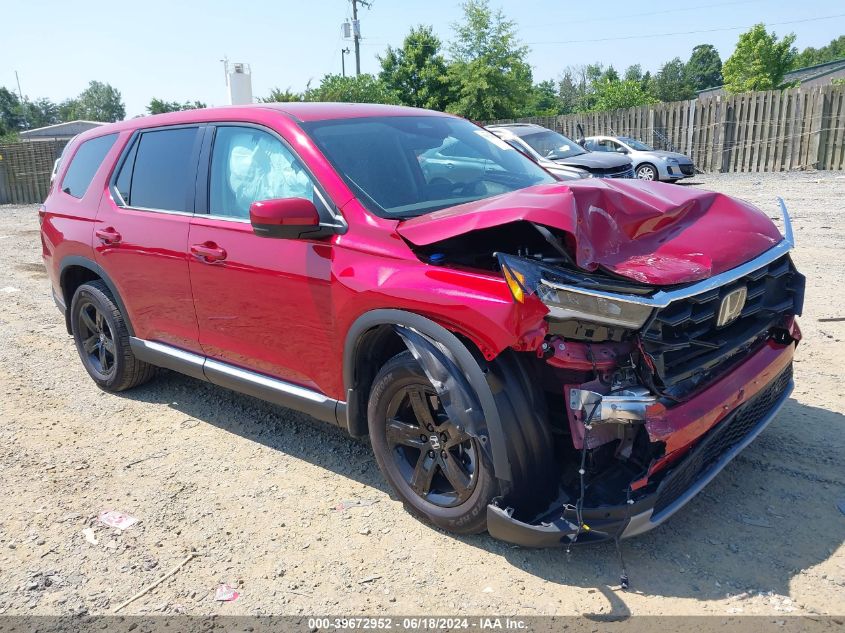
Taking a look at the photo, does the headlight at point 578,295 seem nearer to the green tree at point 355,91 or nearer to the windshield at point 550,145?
the windshield at point 550,145

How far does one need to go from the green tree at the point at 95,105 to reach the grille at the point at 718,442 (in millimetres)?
139360

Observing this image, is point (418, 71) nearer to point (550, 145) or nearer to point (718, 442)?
Answer: point (550, 145)

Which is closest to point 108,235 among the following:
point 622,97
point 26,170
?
point 26,170

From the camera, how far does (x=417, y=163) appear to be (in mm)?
3836

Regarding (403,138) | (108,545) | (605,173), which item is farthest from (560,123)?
(108,545)

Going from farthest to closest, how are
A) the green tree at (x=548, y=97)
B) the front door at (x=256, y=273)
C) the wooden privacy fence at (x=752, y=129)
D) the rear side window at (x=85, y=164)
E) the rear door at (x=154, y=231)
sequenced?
the green tree at (x=548, y=97) → the wooden privacy fence at (x=752, y=129) → the rear side window at (x=85, y=164) → the rear door at (x=154, y=231) → the front door at (x=256, y=273)

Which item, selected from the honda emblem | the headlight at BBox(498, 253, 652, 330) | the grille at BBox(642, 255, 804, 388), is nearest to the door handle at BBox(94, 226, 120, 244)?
the headlight at BBox(498, 253, 652, 330)

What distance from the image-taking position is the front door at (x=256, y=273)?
349 centimetres

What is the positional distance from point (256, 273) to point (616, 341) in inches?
76.8

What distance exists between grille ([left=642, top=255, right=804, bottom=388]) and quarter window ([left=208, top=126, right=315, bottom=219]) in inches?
72.8

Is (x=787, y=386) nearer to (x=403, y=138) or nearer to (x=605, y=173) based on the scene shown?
(x=403, y=138)

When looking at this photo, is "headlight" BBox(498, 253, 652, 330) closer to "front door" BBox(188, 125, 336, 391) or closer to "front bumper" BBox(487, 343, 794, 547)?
"front bumper" BBox(487, 343, 794, 547)

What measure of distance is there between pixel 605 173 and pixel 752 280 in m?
10.0

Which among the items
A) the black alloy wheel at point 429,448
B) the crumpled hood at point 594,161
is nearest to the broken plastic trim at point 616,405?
the black alloy wheel at point 429,448
